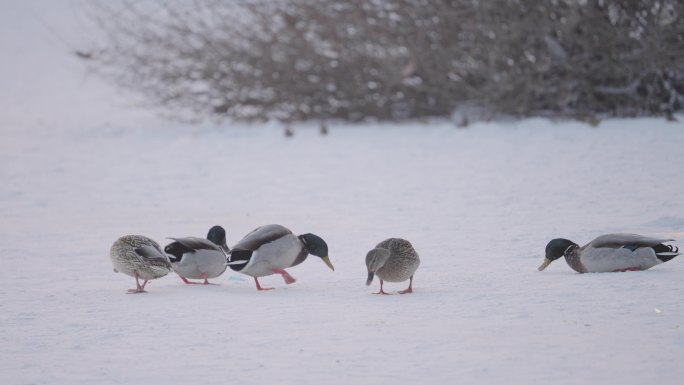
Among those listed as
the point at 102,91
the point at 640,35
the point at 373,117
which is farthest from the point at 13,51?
the point at 640,35

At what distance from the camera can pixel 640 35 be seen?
48.6 feet

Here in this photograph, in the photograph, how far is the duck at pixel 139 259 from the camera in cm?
634

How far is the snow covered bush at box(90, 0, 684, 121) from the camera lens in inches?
601

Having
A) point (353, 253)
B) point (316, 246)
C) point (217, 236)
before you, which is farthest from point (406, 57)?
point (316, 246)

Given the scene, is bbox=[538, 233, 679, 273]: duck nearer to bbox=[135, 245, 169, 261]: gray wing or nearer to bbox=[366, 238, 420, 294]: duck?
bbox=[366, 238, 420, 294]: duck

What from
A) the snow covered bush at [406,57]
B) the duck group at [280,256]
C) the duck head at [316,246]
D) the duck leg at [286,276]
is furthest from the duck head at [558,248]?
the snow covered bush at [406,57]

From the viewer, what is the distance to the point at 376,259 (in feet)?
20.5

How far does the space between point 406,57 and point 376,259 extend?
10445 mm

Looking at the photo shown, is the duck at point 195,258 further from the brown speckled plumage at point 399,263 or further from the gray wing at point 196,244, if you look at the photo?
the brown speckled plumage at point 399,263

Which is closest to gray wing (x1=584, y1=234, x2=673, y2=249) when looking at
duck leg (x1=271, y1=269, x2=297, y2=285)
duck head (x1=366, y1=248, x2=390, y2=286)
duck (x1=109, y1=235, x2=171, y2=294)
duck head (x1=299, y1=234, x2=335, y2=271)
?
duck head (x1=366, y1=248, x2=390, y2=286)

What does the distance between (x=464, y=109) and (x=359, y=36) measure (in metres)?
1.98

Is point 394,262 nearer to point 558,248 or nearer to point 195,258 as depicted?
point 558,248

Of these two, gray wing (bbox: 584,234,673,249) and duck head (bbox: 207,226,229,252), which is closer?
gray wing (bbox: 584,234,673,249)

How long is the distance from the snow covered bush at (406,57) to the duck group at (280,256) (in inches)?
340
